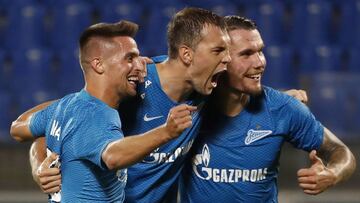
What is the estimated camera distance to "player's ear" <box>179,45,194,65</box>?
3.93m

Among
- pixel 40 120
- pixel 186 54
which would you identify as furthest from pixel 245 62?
pixel 40 120

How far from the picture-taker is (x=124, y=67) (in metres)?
3.58

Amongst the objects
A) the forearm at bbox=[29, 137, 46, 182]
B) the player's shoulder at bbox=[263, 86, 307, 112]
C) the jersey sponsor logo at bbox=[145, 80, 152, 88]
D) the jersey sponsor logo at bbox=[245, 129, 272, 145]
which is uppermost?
the jersey sponsor logo at bbox=[145, 80, 152, 88]

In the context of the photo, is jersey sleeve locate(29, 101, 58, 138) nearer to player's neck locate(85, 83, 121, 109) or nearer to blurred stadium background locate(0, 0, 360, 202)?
player's neck locate(85, 83, 121, 109)

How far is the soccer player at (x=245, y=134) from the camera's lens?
163 inches

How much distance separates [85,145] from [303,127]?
1.41m

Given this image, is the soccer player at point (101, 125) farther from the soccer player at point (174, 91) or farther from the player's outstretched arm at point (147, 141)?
the soccer player at point (174, 91)

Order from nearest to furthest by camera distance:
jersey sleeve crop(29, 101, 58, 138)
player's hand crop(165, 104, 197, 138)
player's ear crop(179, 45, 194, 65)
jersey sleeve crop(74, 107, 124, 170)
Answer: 1. player's hand crop(165, 104, 197, 138)
2. jersey sleeve crop(74, 107, 124, 170)
3. jersey sleeve crop(29, 101, 58, 138)
4. player's ear crop(179, 45, 194, 65)

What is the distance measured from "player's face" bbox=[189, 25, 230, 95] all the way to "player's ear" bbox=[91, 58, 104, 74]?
1.84 feet

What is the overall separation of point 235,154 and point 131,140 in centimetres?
129

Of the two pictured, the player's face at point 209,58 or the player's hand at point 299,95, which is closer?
the player's face at point 209,58

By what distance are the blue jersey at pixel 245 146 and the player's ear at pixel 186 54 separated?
432 mm

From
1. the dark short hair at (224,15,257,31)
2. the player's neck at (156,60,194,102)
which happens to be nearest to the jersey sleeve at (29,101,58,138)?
the player's neck at (156,60,194,102)

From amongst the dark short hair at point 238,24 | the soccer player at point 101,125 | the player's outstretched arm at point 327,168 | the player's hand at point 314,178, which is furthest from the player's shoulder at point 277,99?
the soccer player at point 101,125
